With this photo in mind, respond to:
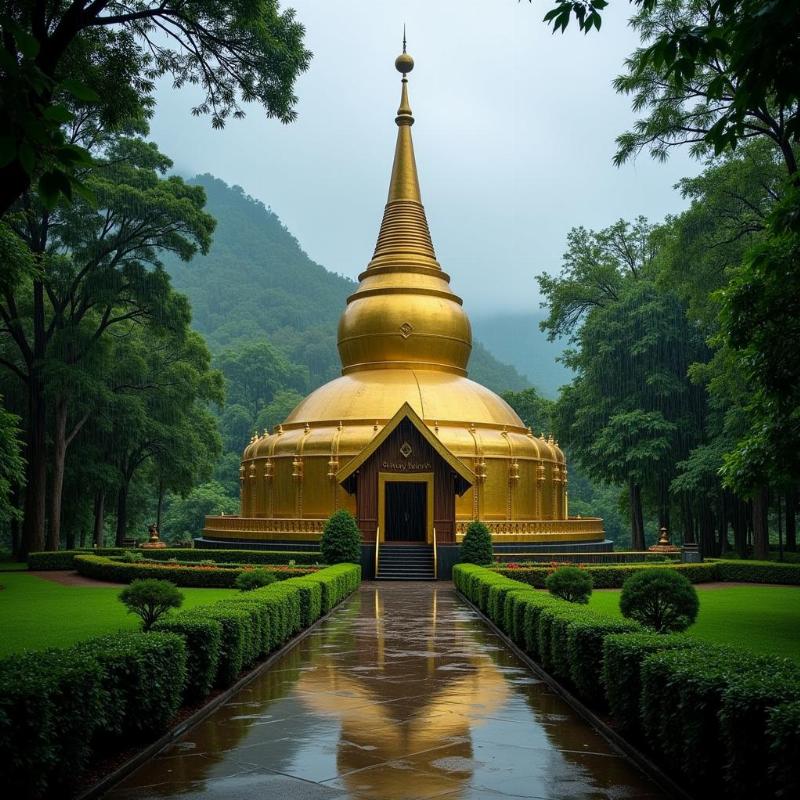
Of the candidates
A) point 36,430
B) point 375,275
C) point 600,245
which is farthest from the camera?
point 600,245

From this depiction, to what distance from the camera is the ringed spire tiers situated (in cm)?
3656

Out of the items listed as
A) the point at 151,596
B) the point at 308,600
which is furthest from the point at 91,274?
the point at 151,596

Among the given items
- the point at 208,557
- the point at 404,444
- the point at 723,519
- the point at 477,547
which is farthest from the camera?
the point at 723,519

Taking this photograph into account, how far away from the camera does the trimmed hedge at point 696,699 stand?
17.5 feet

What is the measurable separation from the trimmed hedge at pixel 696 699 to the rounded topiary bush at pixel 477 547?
598 inches

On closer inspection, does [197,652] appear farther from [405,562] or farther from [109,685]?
[405,562]

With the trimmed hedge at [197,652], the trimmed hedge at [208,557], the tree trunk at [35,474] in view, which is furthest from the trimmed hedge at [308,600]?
the tree trunk at [35,474]

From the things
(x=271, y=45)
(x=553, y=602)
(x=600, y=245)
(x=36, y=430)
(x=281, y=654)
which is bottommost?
(x=281, y=654)

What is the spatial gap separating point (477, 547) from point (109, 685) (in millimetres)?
19130

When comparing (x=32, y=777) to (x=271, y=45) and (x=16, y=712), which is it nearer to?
(x=16, y=712)

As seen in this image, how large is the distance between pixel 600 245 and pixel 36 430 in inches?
1144

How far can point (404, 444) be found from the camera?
28.7 m

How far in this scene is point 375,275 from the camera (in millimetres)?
37812

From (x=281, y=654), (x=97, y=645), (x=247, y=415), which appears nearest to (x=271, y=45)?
(x=281, y=654)
